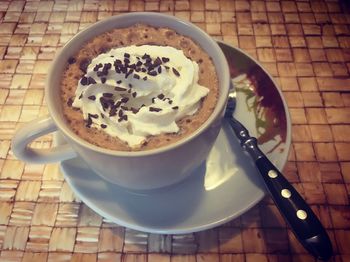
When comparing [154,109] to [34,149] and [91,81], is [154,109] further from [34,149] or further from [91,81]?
[34,149]

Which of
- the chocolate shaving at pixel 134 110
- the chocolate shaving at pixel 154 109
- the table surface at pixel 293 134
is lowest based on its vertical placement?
the table surface at pixel 293 134

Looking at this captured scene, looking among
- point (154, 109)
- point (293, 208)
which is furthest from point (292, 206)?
point (154, 109)

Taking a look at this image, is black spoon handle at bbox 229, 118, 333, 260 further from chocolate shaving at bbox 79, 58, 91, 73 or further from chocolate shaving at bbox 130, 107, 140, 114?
chocolate shaving at bbox 79, 58, 91, 73

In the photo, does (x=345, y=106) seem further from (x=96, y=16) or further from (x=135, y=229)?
(x=96, y=16)

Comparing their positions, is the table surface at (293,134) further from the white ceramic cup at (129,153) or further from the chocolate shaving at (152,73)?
the chocolate shaving at (152,73)

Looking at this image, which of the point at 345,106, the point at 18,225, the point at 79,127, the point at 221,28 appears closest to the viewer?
the point at 79,127

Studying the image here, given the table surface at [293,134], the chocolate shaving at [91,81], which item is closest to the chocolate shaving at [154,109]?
the chocolate shaving at [91,81]

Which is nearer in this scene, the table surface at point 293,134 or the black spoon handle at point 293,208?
the black spoon handle at point 293,208

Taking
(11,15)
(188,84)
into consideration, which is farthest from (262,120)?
(11,15)
